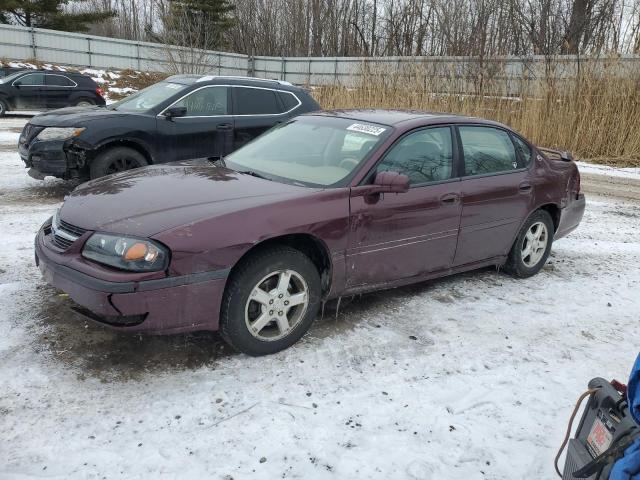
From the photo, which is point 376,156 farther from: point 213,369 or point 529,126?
point 529,126

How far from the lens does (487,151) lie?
4.61 metres

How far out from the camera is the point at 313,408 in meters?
2.87

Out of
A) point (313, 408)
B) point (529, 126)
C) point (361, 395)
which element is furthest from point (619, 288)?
point (529, 126)

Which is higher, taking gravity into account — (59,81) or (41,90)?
(59,81)

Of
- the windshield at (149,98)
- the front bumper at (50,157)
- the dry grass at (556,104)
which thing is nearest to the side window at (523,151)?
the windshield at (149,98)

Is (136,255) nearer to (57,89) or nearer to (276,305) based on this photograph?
(276,305)

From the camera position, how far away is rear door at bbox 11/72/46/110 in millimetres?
16250

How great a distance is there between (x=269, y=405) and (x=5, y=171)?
7.52 meters

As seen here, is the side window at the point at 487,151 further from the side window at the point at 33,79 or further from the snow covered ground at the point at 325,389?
the side window at the point at 33,79

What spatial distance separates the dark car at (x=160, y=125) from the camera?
652 cm

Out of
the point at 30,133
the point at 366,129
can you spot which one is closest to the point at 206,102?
the point at 30,133

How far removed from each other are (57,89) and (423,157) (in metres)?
16.2

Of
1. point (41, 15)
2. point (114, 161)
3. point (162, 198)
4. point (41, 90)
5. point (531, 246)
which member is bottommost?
point (531, 246)

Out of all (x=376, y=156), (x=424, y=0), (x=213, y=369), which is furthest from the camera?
(x=424, y=0)
